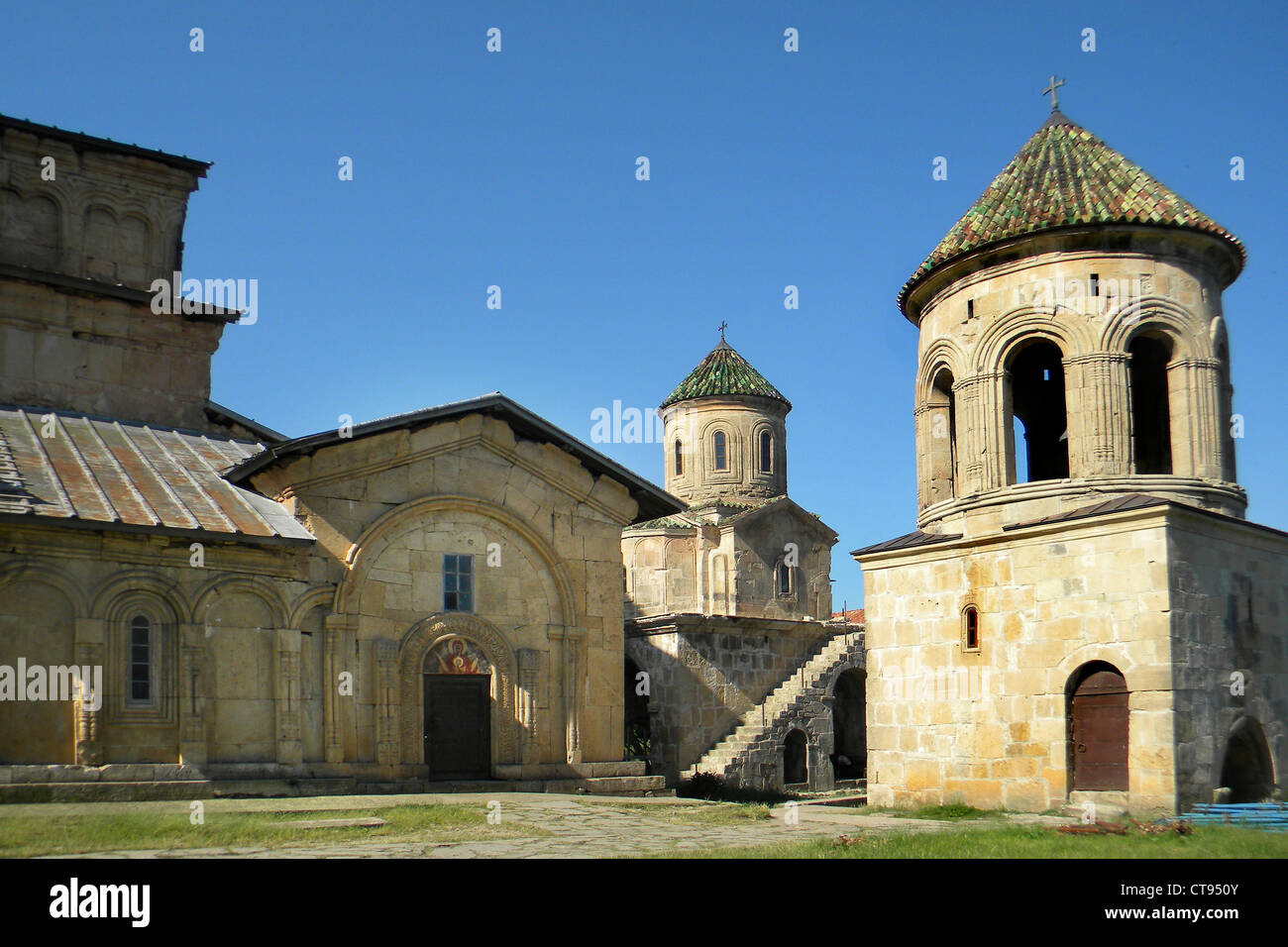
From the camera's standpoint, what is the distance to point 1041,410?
66.9 ft

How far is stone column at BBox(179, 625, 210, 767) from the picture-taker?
661 inches

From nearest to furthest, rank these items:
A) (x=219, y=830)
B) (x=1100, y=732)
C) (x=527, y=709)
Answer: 1. (x=219, y=830)
2. (x=1100, y=732)
3. (x=527, y=709)

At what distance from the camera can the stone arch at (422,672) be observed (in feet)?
61.4

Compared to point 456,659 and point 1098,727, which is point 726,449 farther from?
point 1098,727

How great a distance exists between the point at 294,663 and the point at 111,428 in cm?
538

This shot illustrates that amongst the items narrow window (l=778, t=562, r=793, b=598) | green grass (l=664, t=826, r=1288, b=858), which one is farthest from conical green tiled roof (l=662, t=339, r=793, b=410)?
green grass (l=664, t=826, r=1288, b=858)

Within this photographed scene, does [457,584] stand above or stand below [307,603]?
above

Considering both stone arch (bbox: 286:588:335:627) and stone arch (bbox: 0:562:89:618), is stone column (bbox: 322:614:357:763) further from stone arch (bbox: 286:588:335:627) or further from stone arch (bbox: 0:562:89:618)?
stone arch (bbox: 0:562:89:618)

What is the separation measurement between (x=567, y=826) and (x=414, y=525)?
681 cm

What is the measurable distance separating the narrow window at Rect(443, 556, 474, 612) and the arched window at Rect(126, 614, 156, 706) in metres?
4.31

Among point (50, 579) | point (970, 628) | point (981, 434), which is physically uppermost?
point (981, 434)

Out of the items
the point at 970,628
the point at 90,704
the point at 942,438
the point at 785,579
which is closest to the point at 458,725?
the point at 90,704

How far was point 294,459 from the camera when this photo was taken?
1833 centimetres

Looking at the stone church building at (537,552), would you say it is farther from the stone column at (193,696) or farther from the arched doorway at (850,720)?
the arched doorway at (850,720)
